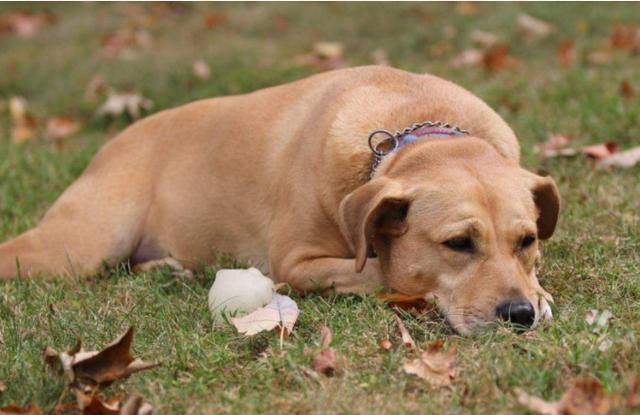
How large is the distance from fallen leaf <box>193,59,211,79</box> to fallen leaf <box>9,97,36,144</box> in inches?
55.6

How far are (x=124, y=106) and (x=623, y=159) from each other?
409 cm

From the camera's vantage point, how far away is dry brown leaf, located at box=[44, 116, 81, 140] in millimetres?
7742

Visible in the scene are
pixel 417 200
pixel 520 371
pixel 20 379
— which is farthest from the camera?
pixel 417 200

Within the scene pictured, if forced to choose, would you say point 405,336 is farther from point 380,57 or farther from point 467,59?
point 380,57

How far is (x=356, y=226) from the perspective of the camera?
12.2ft

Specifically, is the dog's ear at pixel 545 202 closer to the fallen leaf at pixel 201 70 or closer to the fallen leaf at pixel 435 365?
the fallen leaf at pixel 435 365

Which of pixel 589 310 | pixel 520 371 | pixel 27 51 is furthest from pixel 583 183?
pixel 27 51

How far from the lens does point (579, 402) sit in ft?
8.96

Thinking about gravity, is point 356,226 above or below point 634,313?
above

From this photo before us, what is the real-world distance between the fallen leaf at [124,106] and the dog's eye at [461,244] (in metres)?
4.78

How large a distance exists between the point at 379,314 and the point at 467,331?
1.09 feet

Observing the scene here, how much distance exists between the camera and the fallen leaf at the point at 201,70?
27.3ft

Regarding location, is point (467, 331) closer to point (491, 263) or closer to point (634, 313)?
point (491, 263)

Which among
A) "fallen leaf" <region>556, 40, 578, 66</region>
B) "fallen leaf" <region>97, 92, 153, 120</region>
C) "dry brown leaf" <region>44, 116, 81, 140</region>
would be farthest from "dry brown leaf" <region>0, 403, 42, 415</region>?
"fallen leaf" <region>556, 40, 578, 66</region>
